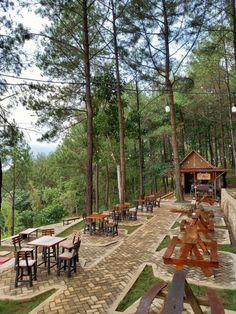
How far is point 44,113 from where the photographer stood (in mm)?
12055

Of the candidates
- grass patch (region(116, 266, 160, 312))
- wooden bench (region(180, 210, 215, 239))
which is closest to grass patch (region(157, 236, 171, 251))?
wooden bench (region(180, 210, 215, 239))

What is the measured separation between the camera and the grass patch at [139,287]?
4821 mm

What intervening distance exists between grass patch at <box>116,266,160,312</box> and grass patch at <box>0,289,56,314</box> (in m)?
1.53

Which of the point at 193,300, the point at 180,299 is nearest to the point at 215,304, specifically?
the point at 193,300

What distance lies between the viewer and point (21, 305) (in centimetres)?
507

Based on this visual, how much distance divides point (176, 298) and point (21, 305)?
347 centimetres

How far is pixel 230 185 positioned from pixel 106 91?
46.5ft

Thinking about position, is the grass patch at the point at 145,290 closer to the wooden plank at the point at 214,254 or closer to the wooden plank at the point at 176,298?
the wooden plank at the point at 214,254

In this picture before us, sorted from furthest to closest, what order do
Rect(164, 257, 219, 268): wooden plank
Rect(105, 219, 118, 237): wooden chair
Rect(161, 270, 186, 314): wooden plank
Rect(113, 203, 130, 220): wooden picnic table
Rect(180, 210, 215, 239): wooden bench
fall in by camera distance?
Rect(113, 203, 130, 220): wooden picnic table < Rect(105, 219, 118, 237): wooden chair < Rect(180, 210, 215, 239): wooden bench < Rect(164, 257, 219, 268): wooden plank < Rect(161, 270, 186, 314): wooden plank

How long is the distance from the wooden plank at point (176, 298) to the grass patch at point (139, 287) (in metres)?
1.94

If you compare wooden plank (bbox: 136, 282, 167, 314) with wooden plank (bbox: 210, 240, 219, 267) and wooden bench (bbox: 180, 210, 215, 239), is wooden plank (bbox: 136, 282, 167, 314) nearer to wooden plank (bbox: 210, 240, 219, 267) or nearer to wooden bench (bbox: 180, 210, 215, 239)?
wooden plank (bbox: 210, 240, 219, 267)

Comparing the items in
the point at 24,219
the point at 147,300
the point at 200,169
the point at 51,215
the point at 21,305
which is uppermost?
the point at 200,169

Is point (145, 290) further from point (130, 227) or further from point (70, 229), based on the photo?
point (70, 229)

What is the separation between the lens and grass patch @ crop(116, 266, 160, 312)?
4.82 meters
